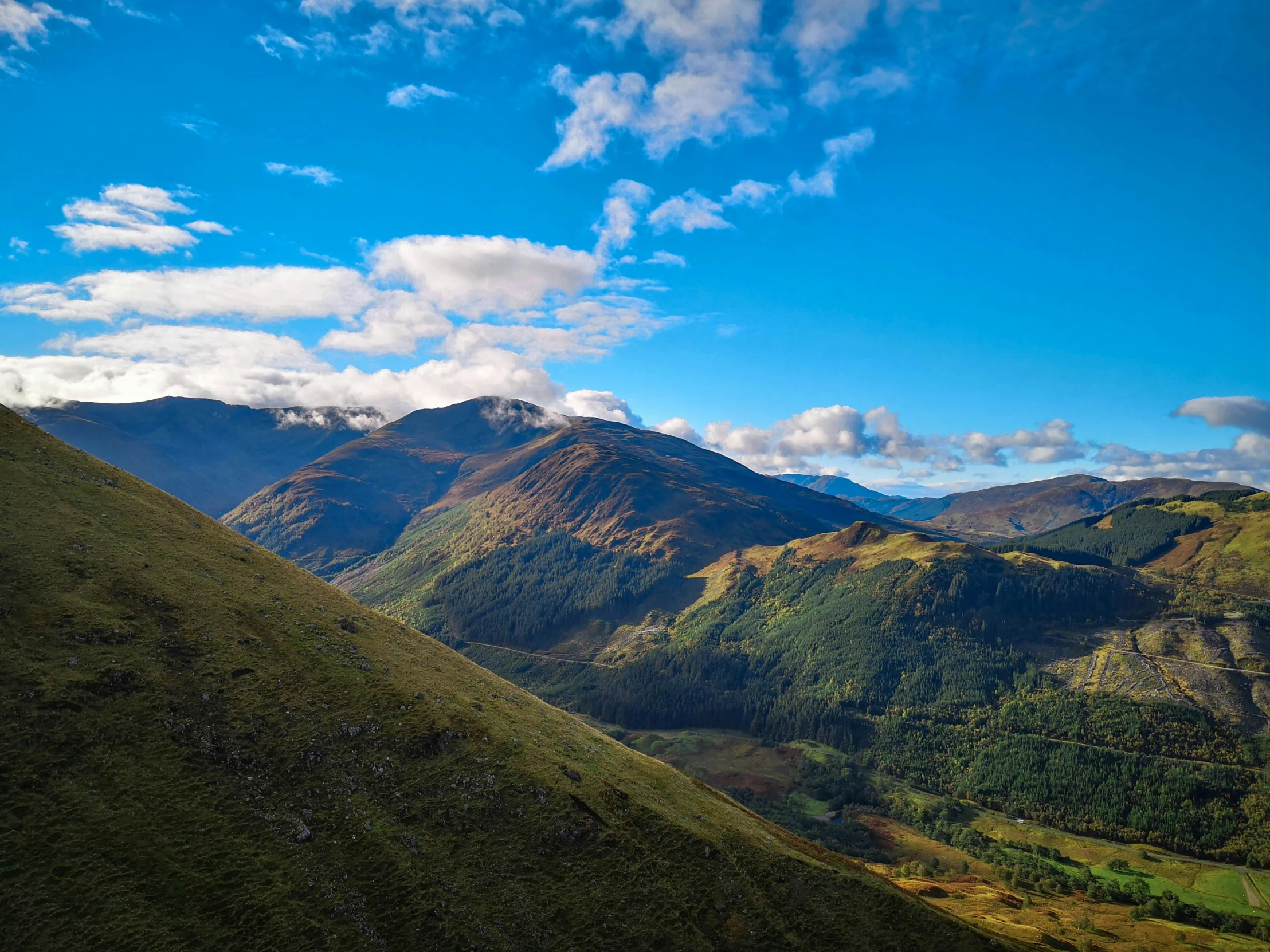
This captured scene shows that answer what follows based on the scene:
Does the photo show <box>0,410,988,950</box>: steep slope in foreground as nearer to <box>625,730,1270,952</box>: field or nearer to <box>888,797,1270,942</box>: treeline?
<box>625,730,1270,952</box>: field

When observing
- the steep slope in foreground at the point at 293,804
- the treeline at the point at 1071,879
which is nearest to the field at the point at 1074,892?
the treeline at the point at 1071,879

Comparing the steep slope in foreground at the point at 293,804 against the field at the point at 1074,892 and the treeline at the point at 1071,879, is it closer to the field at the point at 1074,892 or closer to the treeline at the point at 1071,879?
the field at the point at 1074,892

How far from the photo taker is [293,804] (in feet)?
183

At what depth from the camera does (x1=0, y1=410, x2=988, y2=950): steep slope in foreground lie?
46188 mm

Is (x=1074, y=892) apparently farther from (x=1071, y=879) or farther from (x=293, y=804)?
(x=293, y=804)

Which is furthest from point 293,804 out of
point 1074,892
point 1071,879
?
point 1071,879

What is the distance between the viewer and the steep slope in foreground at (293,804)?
46.2 m

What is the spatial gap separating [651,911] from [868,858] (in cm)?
14342

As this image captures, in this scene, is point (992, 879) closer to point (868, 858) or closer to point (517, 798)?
point (868, 858)

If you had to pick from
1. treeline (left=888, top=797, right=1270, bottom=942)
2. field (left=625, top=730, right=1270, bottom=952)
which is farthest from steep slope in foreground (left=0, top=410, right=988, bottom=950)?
treeline (left=888, top=797, right=1270, bottom=942)

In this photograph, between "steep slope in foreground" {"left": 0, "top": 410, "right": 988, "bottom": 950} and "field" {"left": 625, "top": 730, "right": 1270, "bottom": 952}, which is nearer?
"steep slope in foreground" {"left": 0, "top": 410, "right": 988, "bottom": 950}

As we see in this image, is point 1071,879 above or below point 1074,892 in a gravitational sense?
above

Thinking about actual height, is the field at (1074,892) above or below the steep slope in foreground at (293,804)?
below

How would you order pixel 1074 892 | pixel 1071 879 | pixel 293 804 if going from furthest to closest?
pixel 1071 879 → pixel 1074 892 → pixel 293 804
